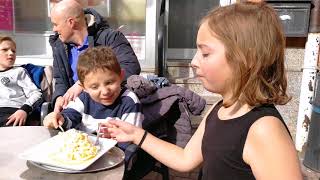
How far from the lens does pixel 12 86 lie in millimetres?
3117

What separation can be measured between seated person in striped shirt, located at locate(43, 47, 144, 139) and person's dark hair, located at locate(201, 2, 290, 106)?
3.15ft

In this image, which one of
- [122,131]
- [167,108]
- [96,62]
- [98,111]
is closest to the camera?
[122,131]

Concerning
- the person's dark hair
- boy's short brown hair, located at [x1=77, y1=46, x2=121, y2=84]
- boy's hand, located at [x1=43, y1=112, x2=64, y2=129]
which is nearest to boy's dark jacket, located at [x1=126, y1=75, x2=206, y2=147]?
boy's short brown hair, located at [x1=77, y1=46, x2=121, y2=84]

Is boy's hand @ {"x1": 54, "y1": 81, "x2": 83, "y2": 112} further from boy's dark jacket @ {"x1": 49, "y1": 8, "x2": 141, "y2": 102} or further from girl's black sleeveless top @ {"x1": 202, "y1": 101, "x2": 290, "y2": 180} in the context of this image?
girl's black sleeveless top @ {"x1": 202, "y1": 101, "x2": 290, "y2": 180}

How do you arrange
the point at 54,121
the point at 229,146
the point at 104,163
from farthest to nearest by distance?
the point at 54,121, the point at 104,163, the point at 229,146

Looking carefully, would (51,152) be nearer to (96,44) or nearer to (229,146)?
(229,146)

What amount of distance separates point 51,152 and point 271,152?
35.4 inches

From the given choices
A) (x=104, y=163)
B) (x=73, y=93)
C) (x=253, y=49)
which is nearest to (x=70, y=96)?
(x=73, y=93)

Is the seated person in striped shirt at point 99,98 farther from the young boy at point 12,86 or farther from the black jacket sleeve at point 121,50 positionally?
the young boy at point 12,86

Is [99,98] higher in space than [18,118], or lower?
higher

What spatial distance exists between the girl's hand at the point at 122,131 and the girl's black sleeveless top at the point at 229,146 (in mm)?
391

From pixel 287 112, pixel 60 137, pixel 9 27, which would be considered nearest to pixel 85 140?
pixel 60 137

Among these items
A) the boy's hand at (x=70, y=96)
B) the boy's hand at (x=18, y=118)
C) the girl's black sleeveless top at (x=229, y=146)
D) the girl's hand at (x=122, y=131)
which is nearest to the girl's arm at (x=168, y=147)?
the girl's hand at (x=122, y=131)

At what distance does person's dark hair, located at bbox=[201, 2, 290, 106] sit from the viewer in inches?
43.8
